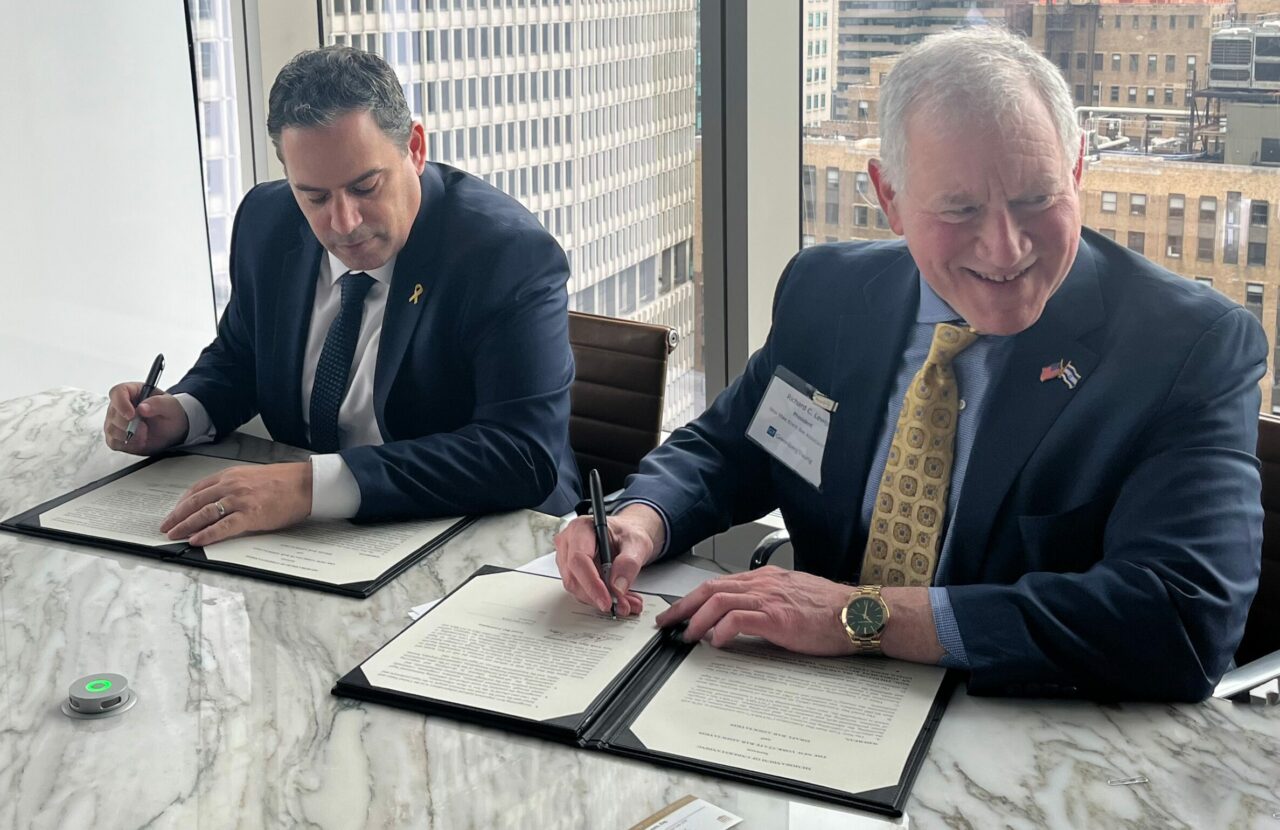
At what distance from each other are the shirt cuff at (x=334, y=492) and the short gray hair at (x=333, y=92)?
2.03 ft

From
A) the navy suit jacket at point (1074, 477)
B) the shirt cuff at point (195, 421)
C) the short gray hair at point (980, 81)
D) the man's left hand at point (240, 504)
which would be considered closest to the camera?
the navy suit jacket at point (1074, 477)

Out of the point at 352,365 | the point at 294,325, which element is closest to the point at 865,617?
the point at 352,365

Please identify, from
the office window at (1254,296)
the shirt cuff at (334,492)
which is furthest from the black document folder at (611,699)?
the office window at (1254,296)

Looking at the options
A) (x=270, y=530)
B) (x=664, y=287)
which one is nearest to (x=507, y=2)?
(x=664, y=287)

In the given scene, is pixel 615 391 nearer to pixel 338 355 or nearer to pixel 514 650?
pixel 338 355

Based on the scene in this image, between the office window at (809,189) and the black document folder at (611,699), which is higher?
the office window at (809,189)

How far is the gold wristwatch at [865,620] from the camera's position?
1524 mm

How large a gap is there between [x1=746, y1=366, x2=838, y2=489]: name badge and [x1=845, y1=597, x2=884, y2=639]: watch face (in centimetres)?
40

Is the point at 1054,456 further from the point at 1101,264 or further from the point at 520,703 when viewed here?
the point at 520,703

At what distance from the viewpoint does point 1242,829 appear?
3.91 ft

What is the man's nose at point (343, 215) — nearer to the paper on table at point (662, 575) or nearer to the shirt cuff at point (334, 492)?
the shirt cuff at point (334, 492)

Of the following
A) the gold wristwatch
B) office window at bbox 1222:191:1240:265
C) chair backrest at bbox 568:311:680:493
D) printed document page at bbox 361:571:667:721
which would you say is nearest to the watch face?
the gold wristwatch

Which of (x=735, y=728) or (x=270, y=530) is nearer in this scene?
(x=735, y=728)

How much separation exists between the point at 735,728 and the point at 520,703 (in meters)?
0.25
